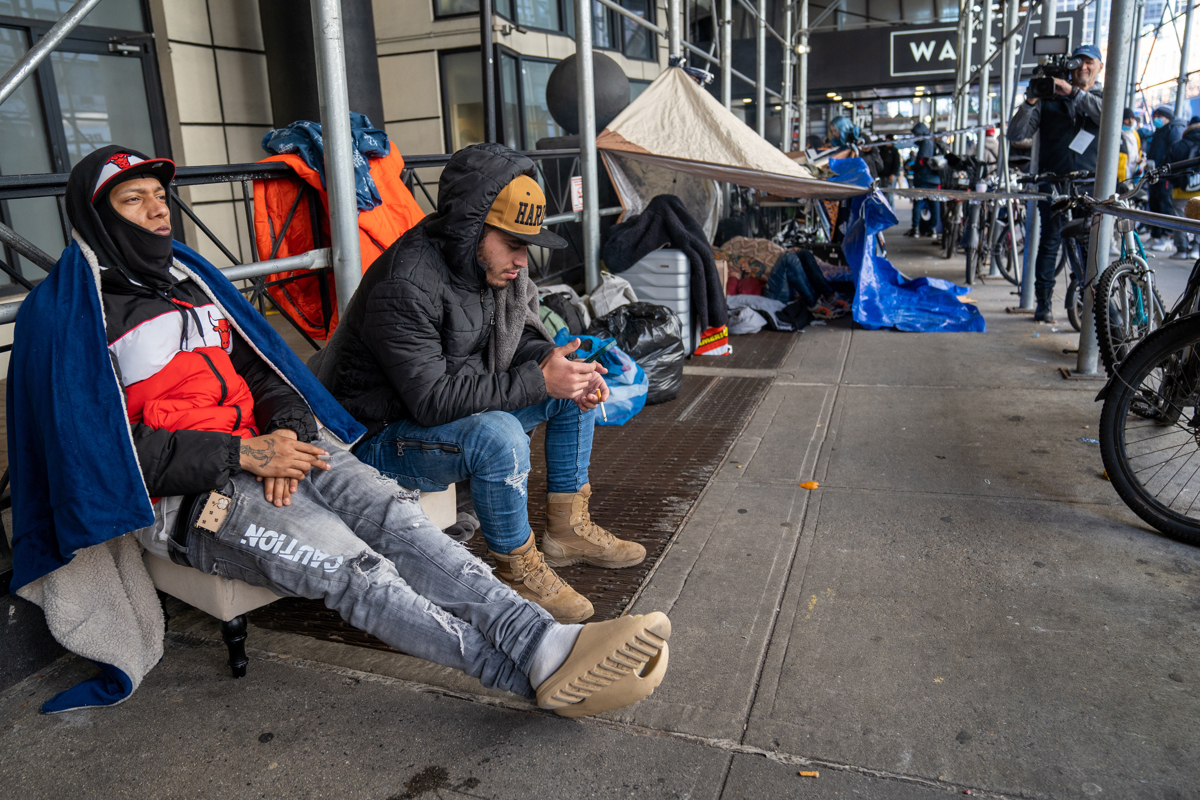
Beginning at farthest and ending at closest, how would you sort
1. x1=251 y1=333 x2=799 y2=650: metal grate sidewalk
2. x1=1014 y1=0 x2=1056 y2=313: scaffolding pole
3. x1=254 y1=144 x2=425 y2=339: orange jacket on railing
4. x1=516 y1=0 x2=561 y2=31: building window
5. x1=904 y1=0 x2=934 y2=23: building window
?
x1=904 y1=0 x2=934 y2=23: building window
x1=516 y1=0 x2=561 y2=31: building window
x1=1014 y1=0 x2=1056 y2=313: scaffolding pole
x1=254 y1=144 x2=425 y2=339: orange jacket on railing
x1=251 y1=333 x2=799 y2=650: metal grate sidewalk

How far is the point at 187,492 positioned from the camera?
2.02m

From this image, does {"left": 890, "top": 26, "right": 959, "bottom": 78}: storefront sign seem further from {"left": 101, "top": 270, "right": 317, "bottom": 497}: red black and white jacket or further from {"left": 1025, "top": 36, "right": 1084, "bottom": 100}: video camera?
{"left": 101, "top": 270, "right": 317, "bottom": 497}: red black and white jacket

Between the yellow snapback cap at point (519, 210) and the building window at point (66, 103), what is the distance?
4797 mm

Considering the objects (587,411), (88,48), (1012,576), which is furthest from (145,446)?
(88,48)

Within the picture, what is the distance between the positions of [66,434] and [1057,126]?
275 inches

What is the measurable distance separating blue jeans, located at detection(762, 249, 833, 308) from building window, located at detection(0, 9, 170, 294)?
532cm

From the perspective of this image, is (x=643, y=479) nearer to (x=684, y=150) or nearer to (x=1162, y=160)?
(x=684, y=150)

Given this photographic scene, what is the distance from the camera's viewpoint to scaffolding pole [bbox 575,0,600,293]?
5906mm

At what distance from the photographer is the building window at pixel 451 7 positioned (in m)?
9.85

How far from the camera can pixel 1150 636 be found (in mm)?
2389

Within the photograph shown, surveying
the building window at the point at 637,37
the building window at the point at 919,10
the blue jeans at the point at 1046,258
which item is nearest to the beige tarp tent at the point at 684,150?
the blue jeans at the point at 1046,258

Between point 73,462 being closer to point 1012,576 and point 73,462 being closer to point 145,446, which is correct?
point 145,446

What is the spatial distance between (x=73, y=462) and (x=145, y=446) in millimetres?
145

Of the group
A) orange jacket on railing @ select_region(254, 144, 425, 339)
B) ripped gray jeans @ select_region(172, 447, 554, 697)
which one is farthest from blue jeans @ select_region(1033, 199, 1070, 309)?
ripped gray jeans @ select_region(172, 447, 554, 697)
